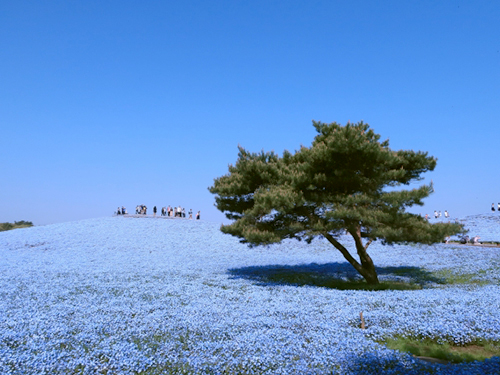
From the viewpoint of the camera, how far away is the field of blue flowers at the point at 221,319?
684cm

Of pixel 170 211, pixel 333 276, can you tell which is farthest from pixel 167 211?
pixel 333 276

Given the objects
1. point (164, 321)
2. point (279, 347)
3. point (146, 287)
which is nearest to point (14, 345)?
point (164, 321)

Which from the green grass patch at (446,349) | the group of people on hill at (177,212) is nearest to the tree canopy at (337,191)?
the green grass patch at (446,349)

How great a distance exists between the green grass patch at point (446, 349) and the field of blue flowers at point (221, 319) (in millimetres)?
197

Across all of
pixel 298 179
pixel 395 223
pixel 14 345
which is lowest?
pixel 14 345

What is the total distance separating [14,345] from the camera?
7.94 m

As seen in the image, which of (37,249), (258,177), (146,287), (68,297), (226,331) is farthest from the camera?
(37,249)

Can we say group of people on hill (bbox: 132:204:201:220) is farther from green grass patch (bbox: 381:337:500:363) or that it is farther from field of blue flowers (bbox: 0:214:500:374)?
green grass patch (bbox: 381:337:500:363)

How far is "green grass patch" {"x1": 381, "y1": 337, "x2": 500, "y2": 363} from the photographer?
7.31m

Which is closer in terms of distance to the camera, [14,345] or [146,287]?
[14,345]

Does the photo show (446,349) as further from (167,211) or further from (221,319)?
(167,211)

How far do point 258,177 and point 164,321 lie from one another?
923 centimetres

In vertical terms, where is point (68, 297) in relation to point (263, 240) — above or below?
below

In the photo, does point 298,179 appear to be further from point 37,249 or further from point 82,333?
point 37,249
